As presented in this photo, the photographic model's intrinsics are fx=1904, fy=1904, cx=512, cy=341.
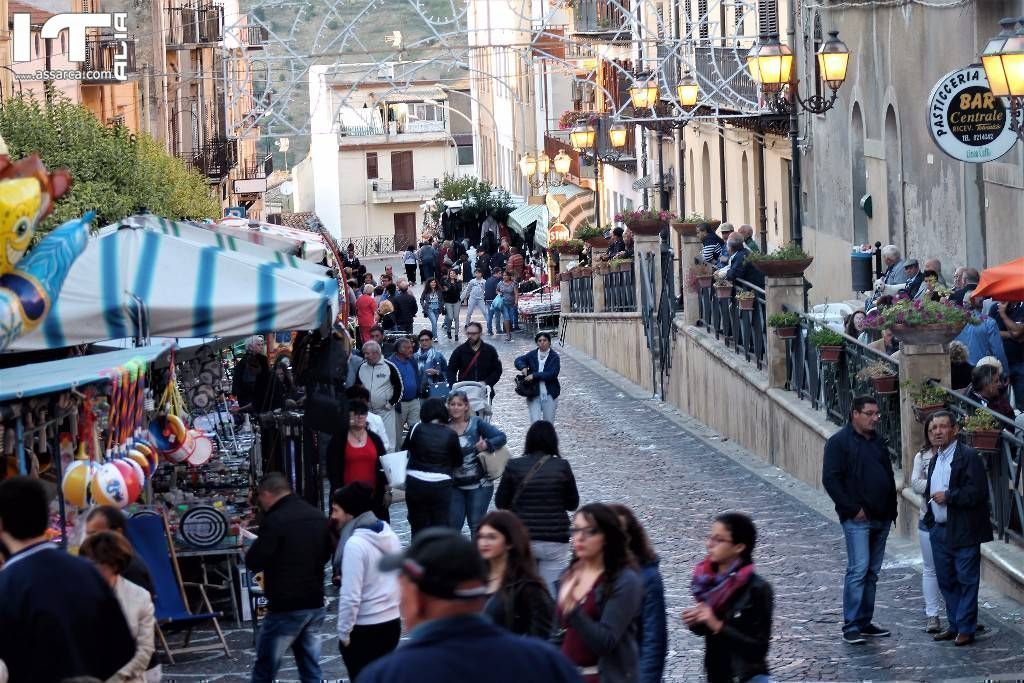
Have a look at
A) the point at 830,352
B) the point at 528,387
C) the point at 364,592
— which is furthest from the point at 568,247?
the point at 364,592

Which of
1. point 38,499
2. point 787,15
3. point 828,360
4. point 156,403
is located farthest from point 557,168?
point 38,499

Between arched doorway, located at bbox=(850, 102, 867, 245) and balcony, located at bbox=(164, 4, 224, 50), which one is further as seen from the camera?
balcony, located at bbox=(164, 4, 224, 50)

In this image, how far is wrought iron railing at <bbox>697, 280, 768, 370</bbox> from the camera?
68.8 ft

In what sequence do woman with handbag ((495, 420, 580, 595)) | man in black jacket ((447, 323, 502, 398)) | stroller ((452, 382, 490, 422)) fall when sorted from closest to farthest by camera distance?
woman with handbag ((495, 420, 580, 595)), stroller ((452, 382, 490, 422)), man in black jacket ((447, 323, 502, 398))

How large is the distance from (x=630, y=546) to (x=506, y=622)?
2.00 ft

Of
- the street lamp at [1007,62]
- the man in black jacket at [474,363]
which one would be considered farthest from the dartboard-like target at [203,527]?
the man in black jacket at [474,363]

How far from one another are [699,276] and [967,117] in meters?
8.67

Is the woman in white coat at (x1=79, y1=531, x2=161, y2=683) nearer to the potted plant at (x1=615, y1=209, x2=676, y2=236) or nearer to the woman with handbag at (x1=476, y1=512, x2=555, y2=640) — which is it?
the woman with handbag at (x1=476, y1=512, x2=555, y2=640)

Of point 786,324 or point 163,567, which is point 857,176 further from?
point 163,567

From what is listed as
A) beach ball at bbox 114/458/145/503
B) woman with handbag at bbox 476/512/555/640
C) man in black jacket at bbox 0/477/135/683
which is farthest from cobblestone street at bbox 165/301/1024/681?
man in black jacket at bbox 0/477/135/683

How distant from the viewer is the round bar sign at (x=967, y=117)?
614 inches

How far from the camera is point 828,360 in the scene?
1722cm

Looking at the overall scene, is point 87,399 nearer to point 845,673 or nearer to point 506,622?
point 506,622

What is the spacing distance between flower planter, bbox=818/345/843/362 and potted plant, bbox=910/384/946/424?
9.63 ft
